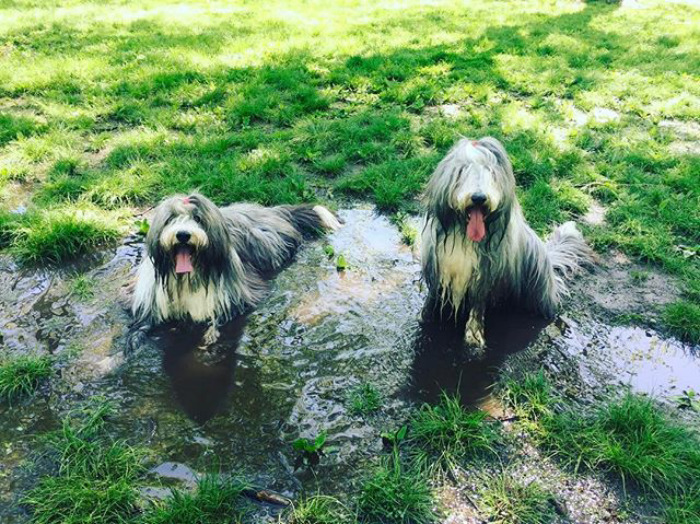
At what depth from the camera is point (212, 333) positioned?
443cm

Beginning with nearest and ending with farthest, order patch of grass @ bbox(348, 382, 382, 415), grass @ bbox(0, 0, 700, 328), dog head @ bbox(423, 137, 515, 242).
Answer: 1. dog head @ bbox(423, 137, 515, 242)
2. patch of grass @ bbox(348, 382, 382, 415)
3. grass @ bbox(0, 0, 700, 328)

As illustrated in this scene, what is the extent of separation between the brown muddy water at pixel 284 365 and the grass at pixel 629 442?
0.90ft

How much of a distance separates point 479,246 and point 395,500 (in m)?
1.78

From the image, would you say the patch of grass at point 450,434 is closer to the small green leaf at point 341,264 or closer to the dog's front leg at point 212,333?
the dog's front leg at point 212,333

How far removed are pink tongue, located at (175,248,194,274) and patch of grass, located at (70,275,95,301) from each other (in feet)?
4.00

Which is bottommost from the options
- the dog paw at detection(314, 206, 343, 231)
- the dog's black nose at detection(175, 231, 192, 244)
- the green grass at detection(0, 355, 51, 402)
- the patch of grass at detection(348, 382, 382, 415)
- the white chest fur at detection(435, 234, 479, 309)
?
the patch of grass at detection(348, 382, 382, 415)

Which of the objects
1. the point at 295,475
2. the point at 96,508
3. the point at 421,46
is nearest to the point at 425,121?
the point at 421,46

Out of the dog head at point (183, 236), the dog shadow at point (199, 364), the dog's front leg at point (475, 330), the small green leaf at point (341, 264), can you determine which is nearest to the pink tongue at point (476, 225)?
the dog's front leg at point (475, 330)

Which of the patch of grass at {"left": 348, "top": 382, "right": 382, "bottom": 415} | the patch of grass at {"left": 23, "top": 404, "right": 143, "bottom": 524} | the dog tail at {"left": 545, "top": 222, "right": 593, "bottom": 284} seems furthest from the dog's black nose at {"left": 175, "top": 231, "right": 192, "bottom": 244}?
the dog tail at {"left": 545, "top": 222, "right": 593, "bottom": 284}

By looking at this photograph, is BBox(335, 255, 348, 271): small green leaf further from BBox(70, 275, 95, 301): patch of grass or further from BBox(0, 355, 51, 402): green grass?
BBox(0, 355, 51, 402): green grass

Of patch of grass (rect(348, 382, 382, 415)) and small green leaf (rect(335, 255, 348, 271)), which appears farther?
small green leaf (rect(335, 255, 348, 271))

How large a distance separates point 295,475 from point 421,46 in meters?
10.1

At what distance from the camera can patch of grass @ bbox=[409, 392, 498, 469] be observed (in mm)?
3471

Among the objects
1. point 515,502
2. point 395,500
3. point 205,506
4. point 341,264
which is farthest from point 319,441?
point 341,264
